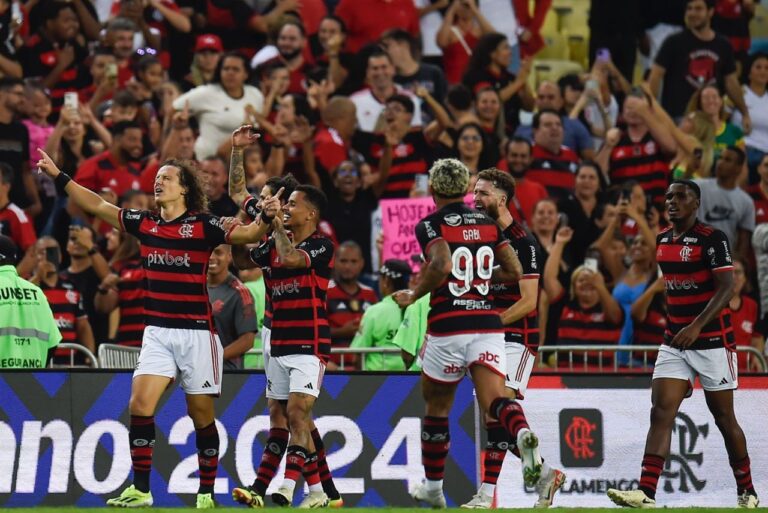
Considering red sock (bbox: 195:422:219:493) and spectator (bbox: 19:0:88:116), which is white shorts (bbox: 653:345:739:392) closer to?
red sock (bbox: 195:422:219:493)

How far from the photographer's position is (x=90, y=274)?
1586 centimetres

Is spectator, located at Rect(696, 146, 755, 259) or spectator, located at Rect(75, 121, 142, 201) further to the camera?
spectator, located at Rect(696, 146, 755, 259)

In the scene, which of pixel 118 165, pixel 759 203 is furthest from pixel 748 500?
pixel 118 165

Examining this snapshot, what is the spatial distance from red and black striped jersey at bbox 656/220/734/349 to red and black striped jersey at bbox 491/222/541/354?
1031 mm

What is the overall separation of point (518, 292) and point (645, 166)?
6.58 metres

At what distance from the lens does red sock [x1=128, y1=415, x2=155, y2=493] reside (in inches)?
432

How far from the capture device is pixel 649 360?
15.1 m

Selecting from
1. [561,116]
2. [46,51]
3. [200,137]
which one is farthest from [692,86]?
[46,51]

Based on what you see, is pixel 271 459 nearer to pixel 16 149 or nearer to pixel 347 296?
pixel 347 296

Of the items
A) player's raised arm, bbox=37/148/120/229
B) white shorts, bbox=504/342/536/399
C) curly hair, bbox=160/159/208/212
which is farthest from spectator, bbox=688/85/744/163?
player's raised arm, bbox=37/148/120/229

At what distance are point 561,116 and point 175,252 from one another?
8.79 m

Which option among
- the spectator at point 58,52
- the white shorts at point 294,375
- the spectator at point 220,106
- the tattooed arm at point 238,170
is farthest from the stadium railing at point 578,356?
the spectator at point 58,52

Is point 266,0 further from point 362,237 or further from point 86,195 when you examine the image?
point 86,195

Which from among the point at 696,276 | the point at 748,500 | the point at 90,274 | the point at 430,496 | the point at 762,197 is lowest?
the point at 748,500
